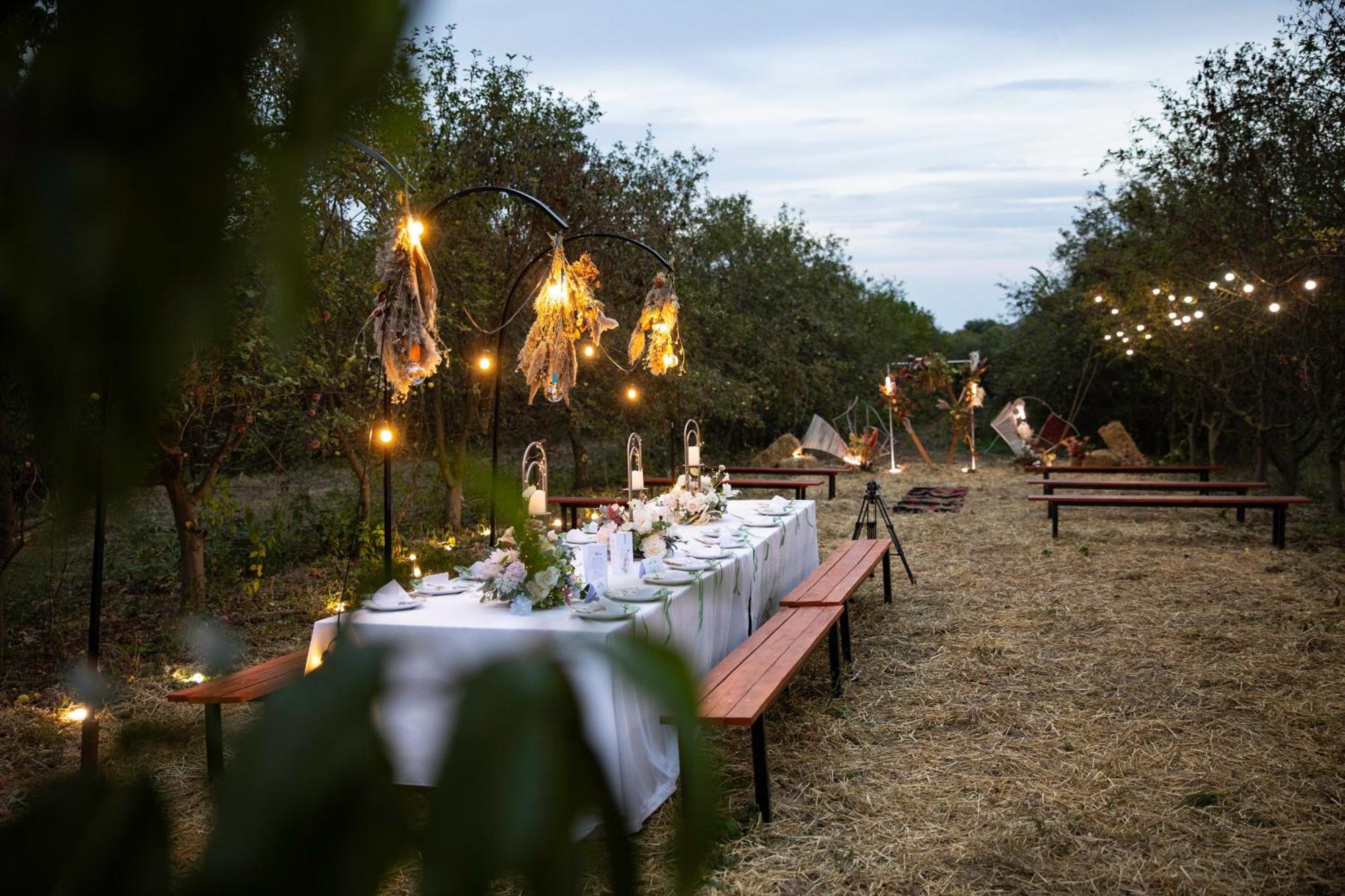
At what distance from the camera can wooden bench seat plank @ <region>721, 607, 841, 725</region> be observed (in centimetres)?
361

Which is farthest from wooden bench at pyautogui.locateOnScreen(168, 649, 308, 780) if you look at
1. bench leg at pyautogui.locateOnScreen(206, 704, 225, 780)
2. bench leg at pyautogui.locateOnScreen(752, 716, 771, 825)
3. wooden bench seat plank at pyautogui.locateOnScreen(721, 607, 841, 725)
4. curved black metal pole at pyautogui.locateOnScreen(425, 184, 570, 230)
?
curved black metal pole at pyautogui.locateOnScreen(425, 184, 570, 230)

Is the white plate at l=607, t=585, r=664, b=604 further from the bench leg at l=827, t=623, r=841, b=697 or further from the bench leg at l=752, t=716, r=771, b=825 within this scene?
the bench leg at l=827, t=623, r=841, b=697

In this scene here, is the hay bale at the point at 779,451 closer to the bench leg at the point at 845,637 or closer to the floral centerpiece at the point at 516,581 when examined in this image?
the bench leg at the point at 845,637

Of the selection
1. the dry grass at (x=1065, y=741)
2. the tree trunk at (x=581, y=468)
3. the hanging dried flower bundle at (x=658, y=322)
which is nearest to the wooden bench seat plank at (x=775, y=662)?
the dry grass at (x=1065, y=741)

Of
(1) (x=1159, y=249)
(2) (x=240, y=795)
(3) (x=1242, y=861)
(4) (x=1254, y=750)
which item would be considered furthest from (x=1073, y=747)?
(1) (x=1159, y=249)

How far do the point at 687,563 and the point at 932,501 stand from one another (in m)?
8.83

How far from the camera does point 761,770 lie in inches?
157

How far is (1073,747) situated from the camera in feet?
15.9

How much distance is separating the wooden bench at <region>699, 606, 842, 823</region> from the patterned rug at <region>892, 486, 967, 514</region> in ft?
24.3

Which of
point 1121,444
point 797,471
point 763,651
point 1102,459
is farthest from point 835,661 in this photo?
point 1121,444

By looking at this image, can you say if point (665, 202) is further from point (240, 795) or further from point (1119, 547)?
point (240, 795)

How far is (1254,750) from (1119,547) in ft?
18.5

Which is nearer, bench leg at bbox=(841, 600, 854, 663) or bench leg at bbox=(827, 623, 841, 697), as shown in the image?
bench leg at bbox=(827, 623, 841, 697)

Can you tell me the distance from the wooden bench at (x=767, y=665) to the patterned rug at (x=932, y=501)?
740 cm
